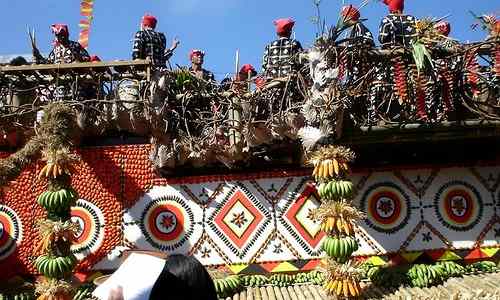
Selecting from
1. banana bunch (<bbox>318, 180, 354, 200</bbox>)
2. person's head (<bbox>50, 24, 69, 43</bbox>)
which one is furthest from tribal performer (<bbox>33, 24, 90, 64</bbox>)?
banana bunch (<bbox>318, 180, 354, 200</bbox>)

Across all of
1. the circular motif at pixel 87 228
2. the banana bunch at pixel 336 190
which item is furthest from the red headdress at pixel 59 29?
the banana bunch at pixel 336 190

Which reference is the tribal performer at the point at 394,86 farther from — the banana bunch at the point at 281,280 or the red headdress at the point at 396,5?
the banana bunch at the point at 281,280

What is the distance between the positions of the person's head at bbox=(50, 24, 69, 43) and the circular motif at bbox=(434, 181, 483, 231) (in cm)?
584

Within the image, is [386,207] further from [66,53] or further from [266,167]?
[66,53]

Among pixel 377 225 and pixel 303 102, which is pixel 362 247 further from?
pixel 303 102

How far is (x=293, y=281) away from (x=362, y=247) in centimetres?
109

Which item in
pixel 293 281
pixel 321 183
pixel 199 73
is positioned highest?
pixel 199 73

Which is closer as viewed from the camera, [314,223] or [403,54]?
[403,54]

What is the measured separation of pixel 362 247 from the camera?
7.66 meters

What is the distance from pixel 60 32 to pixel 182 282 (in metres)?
7.15

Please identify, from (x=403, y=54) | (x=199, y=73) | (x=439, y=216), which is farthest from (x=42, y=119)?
(x=439, y=216)

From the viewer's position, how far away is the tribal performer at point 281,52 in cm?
750

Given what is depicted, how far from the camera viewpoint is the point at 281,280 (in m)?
7.40

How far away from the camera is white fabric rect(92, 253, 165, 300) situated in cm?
162
